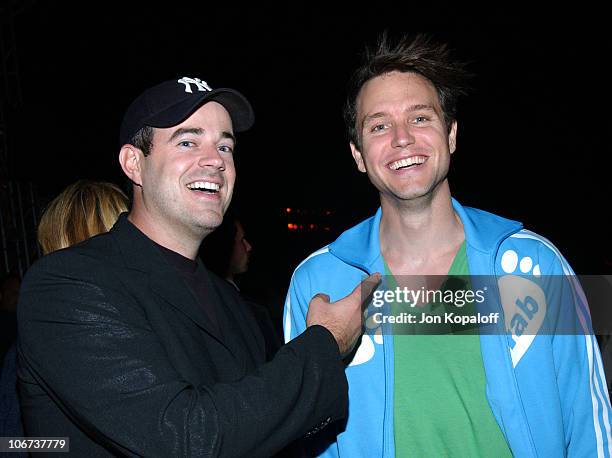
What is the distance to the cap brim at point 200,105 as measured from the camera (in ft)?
Answer: 5.97

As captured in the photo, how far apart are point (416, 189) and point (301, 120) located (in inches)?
305

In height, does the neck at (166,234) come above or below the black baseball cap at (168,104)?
below

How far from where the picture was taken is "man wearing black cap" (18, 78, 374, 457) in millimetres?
1318

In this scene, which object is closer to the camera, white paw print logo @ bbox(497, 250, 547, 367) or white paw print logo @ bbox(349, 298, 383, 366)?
white paw print logo @ bbox(497, 250, 547, 367)

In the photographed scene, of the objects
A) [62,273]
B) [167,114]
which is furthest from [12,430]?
[167,114]

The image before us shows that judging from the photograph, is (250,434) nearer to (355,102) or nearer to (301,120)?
(355,102)

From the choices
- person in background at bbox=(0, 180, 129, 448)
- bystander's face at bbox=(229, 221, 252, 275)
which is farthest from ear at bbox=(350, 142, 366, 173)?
bystander's face at bbox=(229, 221, 252, 275)

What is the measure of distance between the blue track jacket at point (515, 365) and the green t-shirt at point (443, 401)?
39mm

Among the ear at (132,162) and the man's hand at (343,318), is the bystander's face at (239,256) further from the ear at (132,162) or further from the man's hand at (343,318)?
the man's hand at (343,318)

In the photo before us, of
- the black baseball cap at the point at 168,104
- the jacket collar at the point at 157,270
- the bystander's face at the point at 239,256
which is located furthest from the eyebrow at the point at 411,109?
the bystander's face at the point at 239,256

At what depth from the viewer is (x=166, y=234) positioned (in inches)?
73.5

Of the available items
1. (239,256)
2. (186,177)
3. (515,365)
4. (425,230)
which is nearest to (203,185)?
(186,177)

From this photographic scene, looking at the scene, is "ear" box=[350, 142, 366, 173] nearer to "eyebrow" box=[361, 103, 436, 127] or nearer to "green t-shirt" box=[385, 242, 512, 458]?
"eyebrow" box=[361, 103, 436, 127]

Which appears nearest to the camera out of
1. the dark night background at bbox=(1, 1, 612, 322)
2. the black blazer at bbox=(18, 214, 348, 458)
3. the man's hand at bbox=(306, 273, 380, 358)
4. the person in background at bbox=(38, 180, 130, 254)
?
the black blazer at bbox=(18, 214, 348, 458)
